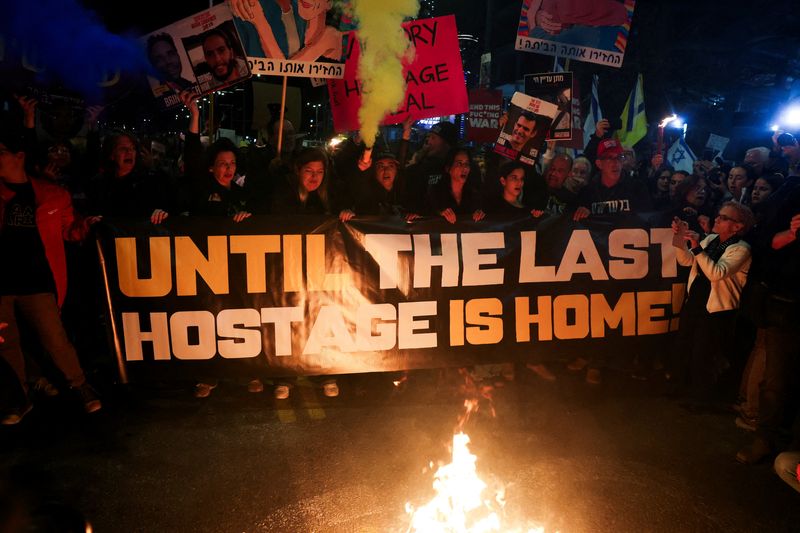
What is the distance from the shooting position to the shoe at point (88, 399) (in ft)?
14.0

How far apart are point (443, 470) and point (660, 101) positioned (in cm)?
1675

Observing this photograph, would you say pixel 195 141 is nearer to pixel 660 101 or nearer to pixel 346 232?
pixel 346 232

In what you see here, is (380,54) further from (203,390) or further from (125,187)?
(203,390)

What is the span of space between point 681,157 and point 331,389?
7.70 metres

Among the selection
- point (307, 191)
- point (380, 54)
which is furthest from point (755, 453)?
point (380, 54)

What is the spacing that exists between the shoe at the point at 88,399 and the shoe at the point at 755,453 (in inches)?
182

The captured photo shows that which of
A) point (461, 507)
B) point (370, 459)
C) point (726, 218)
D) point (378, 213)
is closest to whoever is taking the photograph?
point (461, 507)

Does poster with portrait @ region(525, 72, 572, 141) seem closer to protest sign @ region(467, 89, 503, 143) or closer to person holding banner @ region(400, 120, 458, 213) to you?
person holding banner @ region(400, 120, 458, 213)

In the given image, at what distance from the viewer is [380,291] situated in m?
4.64

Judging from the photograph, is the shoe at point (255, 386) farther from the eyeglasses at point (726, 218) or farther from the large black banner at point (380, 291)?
the eyeglasses at point (726, 218)

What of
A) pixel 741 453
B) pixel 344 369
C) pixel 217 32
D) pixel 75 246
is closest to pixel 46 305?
pixel 75 246

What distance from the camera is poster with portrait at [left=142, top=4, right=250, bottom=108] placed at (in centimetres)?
507

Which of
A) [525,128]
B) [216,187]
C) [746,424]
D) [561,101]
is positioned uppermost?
[561,101]

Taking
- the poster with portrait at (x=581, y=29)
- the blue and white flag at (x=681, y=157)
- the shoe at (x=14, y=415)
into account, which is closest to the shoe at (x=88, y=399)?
the shoe at (x=14, y=415)
